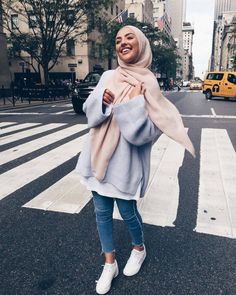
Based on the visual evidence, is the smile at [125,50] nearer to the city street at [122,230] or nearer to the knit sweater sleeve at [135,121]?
the knit sweater sleeve at [135,121]

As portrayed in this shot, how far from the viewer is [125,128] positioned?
193 centimetres

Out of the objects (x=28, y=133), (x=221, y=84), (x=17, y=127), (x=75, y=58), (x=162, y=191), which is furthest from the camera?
(x=75, y=58)

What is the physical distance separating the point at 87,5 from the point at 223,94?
514 inches

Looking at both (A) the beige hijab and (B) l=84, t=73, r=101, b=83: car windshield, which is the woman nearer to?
(A) the beige hijab

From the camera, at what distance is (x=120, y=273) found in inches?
93.5

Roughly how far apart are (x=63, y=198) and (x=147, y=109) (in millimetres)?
2214

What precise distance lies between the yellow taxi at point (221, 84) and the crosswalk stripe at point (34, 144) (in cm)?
1537

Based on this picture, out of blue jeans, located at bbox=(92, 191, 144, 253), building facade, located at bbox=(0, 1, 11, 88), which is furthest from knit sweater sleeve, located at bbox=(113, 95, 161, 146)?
building facade, located at bbox=(0, 1, 11, 88)

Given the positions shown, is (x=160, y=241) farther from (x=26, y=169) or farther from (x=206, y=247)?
(x=26, y=169)

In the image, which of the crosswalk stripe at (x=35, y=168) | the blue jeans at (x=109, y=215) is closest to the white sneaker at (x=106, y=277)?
the blue jeans at (x=109, y=215)

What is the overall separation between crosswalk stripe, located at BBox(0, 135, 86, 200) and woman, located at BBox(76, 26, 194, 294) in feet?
7.43

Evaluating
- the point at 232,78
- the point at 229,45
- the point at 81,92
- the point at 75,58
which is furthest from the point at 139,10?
the point at 81,92

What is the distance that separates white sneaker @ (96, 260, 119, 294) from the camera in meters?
2.15

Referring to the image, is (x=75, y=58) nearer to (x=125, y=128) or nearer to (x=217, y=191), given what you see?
(x=217, y=191)
